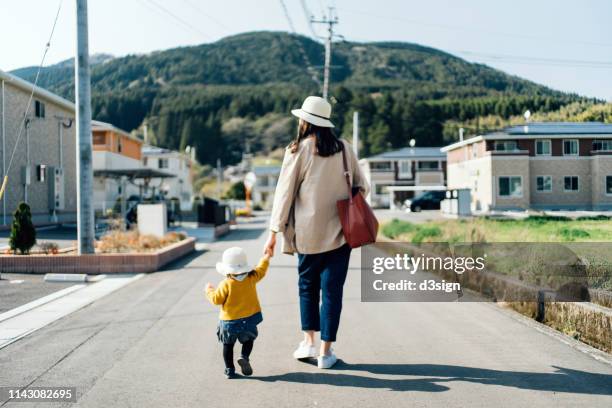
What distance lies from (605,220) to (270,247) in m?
5.59

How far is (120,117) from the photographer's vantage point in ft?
287

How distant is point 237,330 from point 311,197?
1.14m

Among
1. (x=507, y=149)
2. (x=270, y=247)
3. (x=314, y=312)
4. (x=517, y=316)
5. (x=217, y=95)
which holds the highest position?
(x=217, y=95)

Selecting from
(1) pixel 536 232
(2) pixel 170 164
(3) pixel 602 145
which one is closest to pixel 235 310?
(1) pixel 536 232

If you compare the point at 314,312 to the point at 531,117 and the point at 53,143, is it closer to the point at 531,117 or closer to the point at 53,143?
the point at 531,117

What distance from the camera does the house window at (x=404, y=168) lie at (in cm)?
6638

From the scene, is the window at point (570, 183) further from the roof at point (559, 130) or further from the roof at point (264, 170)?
the roof at point (264, 170)

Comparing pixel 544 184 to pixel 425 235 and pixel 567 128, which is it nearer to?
pixel 567 128

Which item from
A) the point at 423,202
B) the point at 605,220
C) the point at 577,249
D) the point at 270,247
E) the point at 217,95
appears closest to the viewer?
the point at 270,247

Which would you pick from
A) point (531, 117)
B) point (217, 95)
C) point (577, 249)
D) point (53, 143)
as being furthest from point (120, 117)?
point (577, 249)

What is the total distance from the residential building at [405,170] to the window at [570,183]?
5311cm

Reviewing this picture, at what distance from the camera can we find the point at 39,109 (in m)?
27.5

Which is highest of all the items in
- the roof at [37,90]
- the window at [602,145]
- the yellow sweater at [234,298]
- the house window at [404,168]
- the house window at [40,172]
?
the roof at [37,90]

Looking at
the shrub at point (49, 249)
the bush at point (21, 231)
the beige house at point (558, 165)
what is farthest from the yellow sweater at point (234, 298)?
the shrub at point (49, 249)
